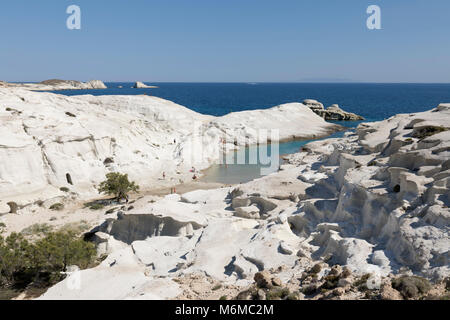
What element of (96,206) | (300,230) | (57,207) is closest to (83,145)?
(57,207)

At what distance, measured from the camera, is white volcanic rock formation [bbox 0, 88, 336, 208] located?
3628 centimetres

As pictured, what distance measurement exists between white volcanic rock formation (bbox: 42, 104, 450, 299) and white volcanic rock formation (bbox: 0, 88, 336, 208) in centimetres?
1294

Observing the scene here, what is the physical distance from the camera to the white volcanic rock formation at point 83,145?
3628 centimetres

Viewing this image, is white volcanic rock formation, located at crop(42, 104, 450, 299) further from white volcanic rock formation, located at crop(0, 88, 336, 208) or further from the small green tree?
white volcanic rock formation, located at crop(0, 88, 336, 208)

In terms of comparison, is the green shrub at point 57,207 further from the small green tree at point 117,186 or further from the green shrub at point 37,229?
the green shrub at point 37,229

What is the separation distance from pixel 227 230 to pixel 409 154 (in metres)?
14.0

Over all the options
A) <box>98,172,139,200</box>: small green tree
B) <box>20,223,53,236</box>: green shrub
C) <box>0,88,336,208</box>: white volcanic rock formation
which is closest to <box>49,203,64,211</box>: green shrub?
<box>0,88,336,208</box>: white volcanic rock formation

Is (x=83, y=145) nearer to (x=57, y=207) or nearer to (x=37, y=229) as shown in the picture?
(x=57, y=207)

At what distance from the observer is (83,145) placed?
140ft

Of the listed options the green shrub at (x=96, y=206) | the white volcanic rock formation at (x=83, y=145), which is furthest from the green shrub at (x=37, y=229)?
the white volcanic rock formation at (x=83, y=145)

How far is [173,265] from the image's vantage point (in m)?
19.8

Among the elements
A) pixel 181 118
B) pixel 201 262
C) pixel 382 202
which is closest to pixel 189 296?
pixel 201 262

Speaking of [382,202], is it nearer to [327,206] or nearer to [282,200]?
[327,206]

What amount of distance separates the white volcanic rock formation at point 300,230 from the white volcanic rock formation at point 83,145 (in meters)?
12.9
